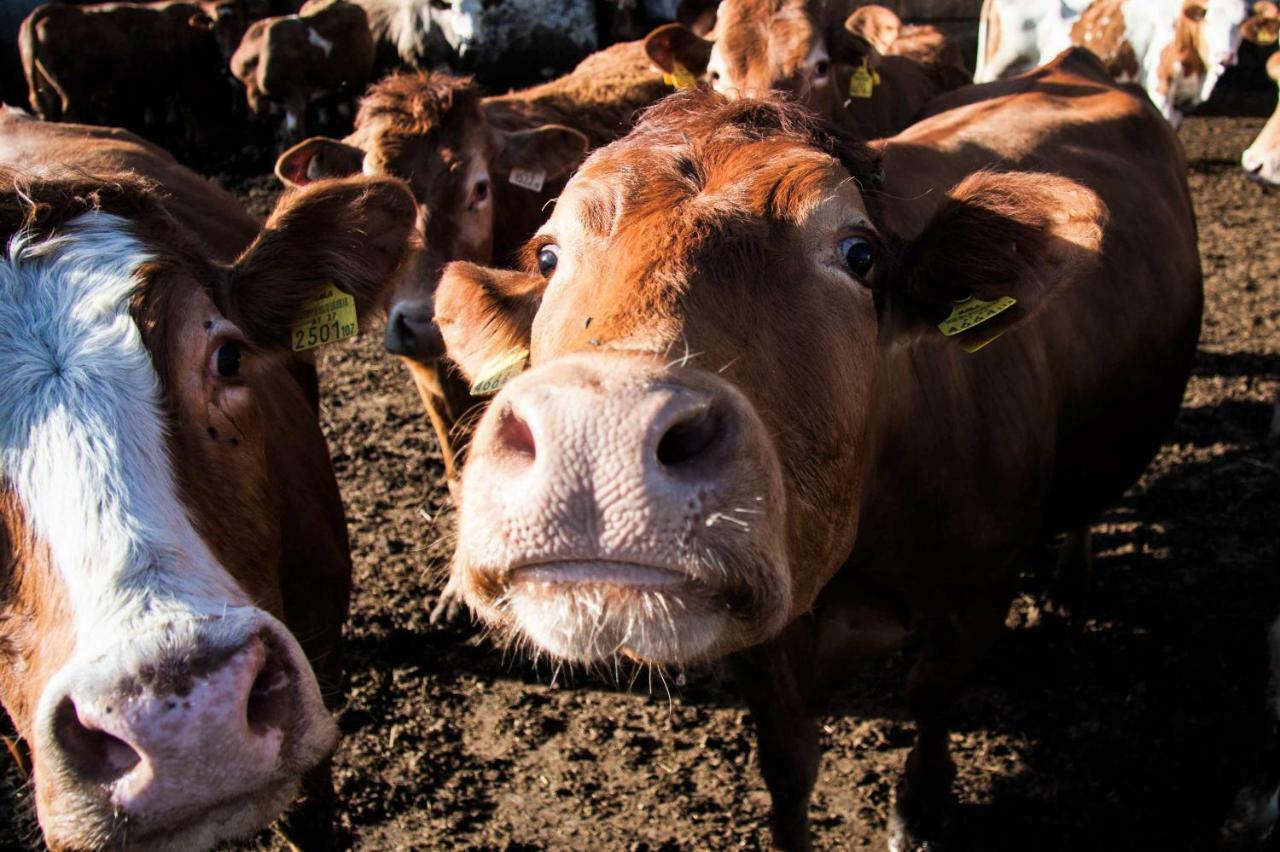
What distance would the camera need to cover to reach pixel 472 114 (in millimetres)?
5473

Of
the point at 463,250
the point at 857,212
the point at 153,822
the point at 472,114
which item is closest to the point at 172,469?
the point at 153,822

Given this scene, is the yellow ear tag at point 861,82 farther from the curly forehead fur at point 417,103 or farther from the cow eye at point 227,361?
the cow eye at point 227,361

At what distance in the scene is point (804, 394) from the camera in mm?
2162

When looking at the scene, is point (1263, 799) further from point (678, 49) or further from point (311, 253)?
point (678, 49)

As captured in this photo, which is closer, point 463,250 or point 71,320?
point 71,320

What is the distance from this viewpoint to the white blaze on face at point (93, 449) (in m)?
1.99

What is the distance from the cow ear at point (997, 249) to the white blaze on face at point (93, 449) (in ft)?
5.62

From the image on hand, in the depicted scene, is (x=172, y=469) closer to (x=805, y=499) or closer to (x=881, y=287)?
(x=805, y=499)

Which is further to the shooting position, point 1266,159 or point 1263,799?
point 1266,159

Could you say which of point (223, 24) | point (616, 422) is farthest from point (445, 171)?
point (223, 24)

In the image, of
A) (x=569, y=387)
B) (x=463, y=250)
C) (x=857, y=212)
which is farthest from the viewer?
(x=463, y=250)

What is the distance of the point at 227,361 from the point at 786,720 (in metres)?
1.99

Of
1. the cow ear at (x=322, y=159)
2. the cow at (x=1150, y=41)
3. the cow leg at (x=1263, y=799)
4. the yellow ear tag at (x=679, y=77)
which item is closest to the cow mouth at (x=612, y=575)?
the cow leg at (x=1263, y=799)

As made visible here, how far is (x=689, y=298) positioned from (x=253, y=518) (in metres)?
1.31
